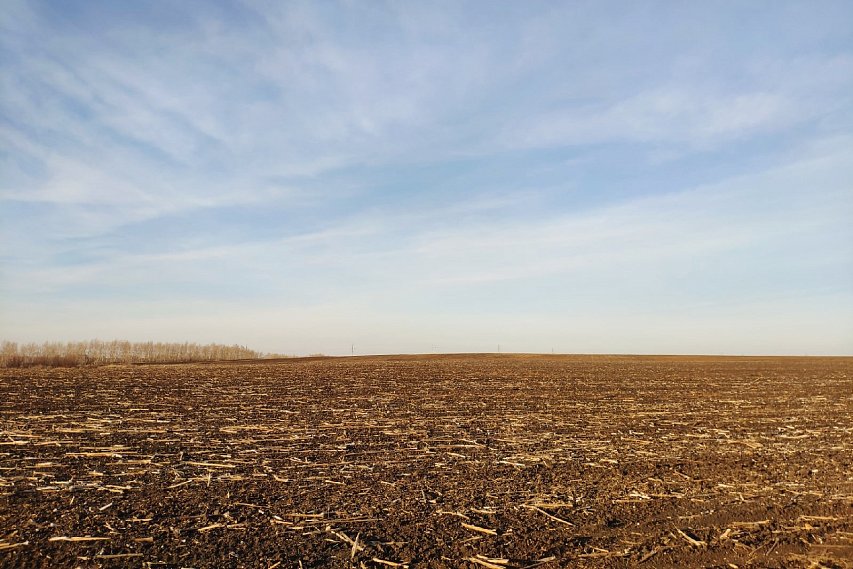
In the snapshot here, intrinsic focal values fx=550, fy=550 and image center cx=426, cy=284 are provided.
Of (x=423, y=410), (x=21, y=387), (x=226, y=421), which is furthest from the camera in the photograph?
(x=21, y=387)

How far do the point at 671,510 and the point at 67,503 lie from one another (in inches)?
336

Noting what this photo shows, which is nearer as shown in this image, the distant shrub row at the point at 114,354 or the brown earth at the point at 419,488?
the brown earth at the point at 419,488

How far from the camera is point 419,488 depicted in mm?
8648

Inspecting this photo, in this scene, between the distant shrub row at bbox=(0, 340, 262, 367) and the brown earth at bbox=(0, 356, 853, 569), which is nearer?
the brown earth at bbox=(0, 356, 853, 569)

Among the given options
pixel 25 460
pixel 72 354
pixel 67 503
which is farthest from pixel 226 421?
pixel 72 354

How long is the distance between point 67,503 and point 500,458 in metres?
7.24

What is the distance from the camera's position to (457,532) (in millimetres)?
6762

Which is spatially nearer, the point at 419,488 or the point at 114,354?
the point at 419,488

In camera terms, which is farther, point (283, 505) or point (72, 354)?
point (72, 354)

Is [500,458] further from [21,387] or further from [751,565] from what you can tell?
[21,387]

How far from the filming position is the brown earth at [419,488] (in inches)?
247

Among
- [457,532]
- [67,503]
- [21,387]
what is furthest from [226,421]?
[21,387]

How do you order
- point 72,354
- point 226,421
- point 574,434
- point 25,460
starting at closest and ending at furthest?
point 25,460
point 574,434
point 226,421
point 72,354

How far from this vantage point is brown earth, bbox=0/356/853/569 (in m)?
6.26
